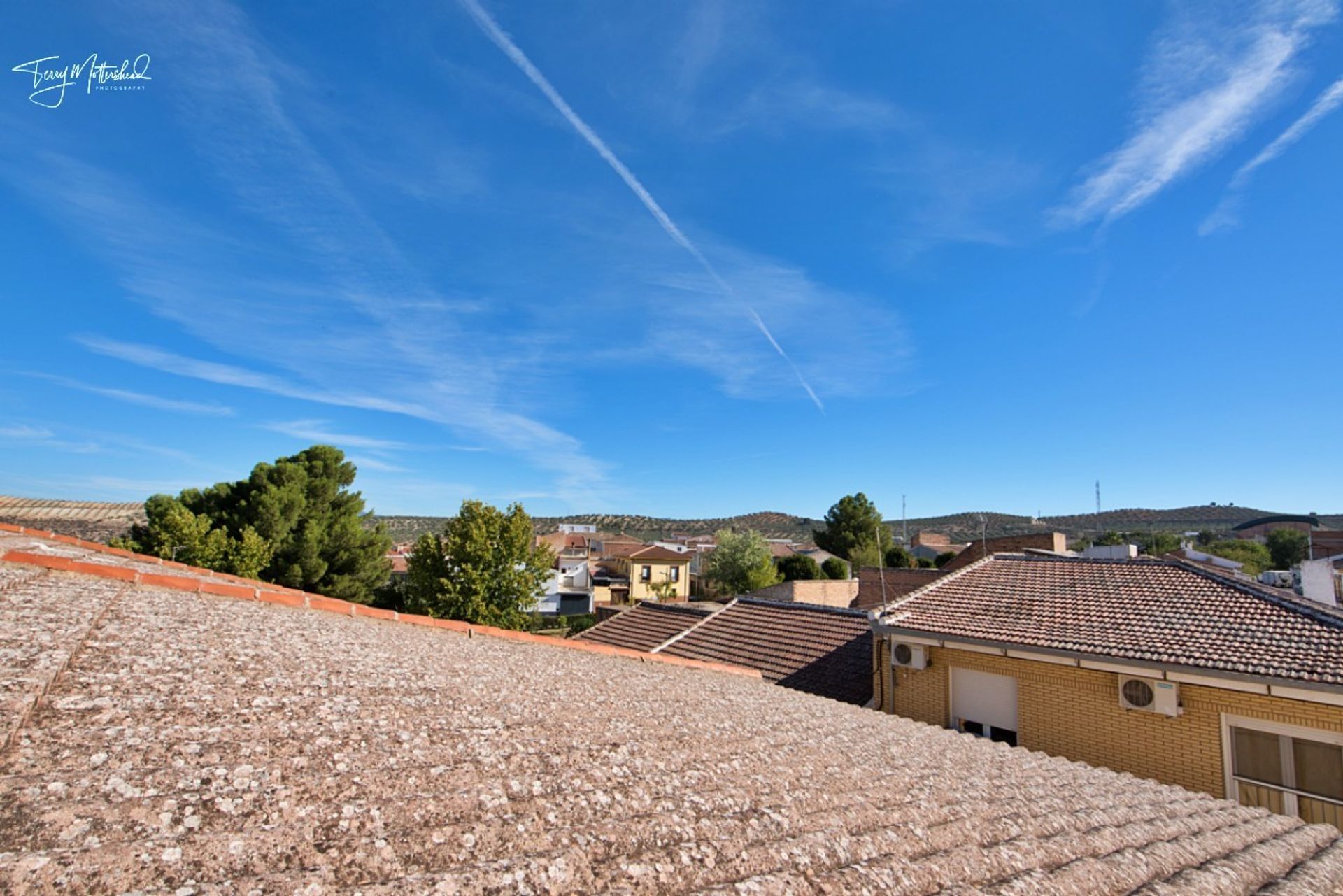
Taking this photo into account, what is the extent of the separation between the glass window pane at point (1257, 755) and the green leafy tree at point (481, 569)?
21863mm

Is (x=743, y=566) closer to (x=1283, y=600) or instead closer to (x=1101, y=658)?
(x=1283, y=600)

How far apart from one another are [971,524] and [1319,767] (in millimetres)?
80375

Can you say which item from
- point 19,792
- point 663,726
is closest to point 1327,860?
point 663,726

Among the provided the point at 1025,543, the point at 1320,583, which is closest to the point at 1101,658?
the point at 1320,583

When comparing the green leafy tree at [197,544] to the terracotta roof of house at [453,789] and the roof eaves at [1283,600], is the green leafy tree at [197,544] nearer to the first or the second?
the terracotta roof of house at [453,789]

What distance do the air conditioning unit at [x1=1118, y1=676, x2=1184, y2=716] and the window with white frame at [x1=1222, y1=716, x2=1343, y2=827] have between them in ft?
1.90

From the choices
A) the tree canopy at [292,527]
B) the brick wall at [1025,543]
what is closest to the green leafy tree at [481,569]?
the tree canopy at [292,527]

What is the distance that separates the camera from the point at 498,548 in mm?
25359

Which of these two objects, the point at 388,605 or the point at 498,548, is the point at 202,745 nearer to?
the point at 498,548

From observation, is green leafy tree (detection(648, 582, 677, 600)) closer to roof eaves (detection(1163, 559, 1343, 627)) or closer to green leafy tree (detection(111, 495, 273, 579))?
green leafy tree (detection(111, 495, 273, 579))

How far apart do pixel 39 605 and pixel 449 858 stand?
130 inches

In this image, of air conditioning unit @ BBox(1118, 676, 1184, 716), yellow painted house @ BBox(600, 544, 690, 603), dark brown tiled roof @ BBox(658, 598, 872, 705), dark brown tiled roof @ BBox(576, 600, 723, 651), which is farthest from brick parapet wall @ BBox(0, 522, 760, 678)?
yellow painted house @ BBox(600, 544, 690, 603)

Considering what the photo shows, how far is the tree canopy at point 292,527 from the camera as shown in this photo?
75.0 feet

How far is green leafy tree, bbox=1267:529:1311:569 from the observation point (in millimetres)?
55406
